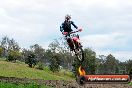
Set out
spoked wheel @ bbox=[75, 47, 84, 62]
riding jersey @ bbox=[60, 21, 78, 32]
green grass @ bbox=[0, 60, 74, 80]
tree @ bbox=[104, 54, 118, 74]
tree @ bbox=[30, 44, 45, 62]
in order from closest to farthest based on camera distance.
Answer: riding jersey @ bbox=[60, 21, 78, 32]
spoked wheel @ bbox=[75, 47, 84, 62]
tree @ bbox=[104, 54, 118, 74]
green grass @ bbox=[0, 60, 74, 80]
tree @ bbox=[30, 44, 45, 62]

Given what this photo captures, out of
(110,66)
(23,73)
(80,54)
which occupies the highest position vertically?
(110,66)

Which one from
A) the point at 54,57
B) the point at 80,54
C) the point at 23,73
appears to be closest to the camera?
the point at 80,54

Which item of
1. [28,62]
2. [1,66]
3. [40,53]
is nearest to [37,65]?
[28,62]

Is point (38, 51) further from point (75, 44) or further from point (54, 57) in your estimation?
point (75, 44)

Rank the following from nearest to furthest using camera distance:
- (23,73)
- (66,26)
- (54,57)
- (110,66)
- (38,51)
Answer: (66,26) → (23,73) → (110,66) → (54,57) → (38,51)

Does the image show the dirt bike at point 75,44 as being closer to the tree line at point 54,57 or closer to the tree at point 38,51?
the tree line at point 54,57

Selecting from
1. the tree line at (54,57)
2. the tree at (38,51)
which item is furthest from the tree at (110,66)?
the tree at (38,51)

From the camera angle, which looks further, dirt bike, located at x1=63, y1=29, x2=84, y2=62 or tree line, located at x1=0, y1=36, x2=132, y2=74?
tree line, located at x1=0, y1=36, x2=132, y2=74

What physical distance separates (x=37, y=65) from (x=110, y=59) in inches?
857

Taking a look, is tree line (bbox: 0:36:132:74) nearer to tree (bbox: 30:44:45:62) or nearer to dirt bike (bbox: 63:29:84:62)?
tree (bbox: 30:44:45:62)

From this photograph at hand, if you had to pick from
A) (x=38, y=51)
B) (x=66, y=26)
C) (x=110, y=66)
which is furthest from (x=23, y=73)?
(x=38, y=51)

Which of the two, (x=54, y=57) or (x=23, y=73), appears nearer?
(x=23, y=73)

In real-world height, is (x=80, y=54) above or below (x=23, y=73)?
below

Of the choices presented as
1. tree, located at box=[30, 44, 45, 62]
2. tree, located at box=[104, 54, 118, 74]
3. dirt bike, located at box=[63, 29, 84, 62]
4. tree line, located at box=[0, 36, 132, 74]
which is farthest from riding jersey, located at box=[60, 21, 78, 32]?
tree, located at box=[30, 44, 45, 62]
